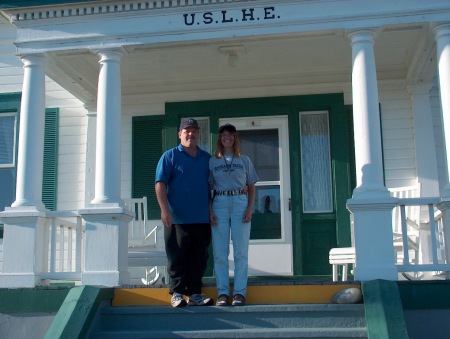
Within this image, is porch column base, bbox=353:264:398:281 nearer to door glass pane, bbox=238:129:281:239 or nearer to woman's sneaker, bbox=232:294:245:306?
woman's sneaker, bbox=232:294:245:306

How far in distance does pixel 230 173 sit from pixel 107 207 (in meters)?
1.33

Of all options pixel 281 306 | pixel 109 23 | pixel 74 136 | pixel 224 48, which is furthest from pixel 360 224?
pixel 74 136

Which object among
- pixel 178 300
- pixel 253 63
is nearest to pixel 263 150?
pixel 253 63

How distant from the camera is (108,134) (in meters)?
5.84

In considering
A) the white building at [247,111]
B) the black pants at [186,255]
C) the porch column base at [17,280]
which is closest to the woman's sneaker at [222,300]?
the black pants at [186,255]

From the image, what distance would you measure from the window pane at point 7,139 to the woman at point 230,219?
3.93m

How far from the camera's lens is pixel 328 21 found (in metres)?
5.77

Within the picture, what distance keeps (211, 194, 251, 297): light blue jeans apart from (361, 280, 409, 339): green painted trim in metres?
0.99

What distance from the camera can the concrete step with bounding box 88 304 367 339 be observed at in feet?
15.7

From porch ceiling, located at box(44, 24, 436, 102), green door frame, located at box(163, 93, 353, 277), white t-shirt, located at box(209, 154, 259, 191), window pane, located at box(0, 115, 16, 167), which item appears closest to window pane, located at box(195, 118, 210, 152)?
green door frame, located at box(163, 93, 353, 277)

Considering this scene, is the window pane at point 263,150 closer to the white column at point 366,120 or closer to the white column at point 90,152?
the white column at point 90,152

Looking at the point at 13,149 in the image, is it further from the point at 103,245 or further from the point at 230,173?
the point at 230,173

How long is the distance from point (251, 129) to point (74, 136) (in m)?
2.27

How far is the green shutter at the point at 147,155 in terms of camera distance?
25.2 feet
